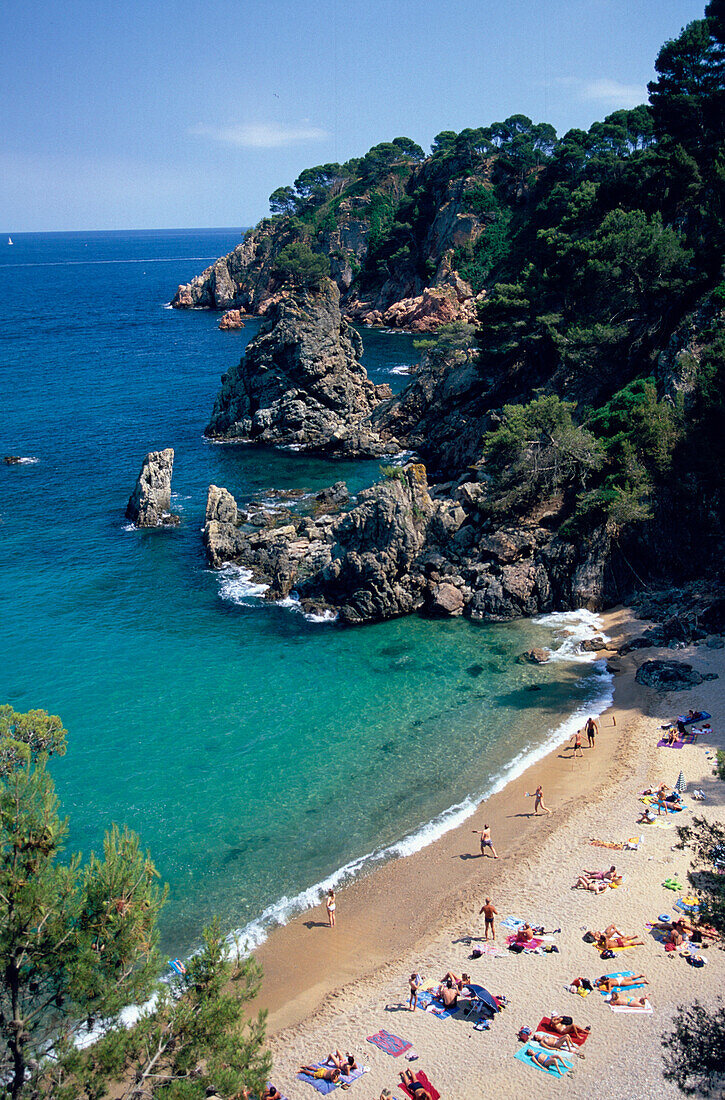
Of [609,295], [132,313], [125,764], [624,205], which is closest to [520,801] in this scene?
[125,764]

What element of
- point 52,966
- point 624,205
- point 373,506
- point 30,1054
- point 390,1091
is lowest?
point 390,1091

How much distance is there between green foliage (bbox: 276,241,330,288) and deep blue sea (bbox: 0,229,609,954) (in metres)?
25.6

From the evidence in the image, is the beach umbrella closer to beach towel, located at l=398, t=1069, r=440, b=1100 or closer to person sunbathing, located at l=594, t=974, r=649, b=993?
person sunbathing, located at l=594, t=974, r=649, b=993

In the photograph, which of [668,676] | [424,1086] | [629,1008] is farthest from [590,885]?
[668,676]

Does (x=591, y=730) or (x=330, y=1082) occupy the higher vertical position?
(x=591, y=730)

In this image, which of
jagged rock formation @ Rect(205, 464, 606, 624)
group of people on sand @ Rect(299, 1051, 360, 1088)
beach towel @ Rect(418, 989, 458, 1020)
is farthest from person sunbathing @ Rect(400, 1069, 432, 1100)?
jagged rock formation @ Rect(205, 464, 606, 624)

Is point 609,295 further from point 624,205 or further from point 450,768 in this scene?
point 450,768

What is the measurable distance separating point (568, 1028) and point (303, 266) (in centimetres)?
6801

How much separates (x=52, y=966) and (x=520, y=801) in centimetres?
1751

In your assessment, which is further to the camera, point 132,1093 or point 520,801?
point 520,801

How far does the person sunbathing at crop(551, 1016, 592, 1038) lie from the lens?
17250 millimetres

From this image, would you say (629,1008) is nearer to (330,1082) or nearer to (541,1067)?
(541,1067)

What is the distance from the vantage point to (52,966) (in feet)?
42.8

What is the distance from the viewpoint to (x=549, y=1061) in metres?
16.7
